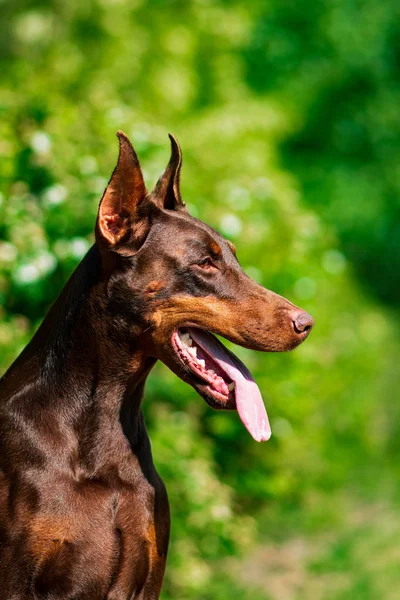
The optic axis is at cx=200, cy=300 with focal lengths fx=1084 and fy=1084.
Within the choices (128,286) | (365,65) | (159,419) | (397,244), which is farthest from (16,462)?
(365,65)

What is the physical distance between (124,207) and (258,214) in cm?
417

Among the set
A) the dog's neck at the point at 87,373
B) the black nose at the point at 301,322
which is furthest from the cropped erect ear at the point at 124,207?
the black nose at the point at 301,322

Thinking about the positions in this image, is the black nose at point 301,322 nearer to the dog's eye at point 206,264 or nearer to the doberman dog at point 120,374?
the doberman dog at point 120,374

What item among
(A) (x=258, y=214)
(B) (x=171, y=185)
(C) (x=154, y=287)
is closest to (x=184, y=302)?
(C) (x=154, y=287)

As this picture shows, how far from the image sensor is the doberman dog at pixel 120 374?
11.5ft

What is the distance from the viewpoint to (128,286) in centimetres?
360

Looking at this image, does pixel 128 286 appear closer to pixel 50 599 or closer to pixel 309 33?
pixel 50 599

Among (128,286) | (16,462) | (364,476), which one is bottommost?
(16,462)

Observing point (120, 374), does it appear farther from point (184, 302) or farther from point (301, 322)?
point (301, 322)

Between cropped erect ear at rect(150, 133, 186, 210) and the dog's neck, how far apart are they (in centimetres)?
33

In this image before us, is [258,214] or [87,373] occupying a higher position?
[258,214]

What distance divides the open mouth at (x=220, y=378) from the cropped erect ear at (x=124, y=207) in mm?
371

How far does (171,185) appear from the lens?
12.7 feet

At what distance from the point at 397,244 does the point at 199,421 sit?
8721 millimetres
